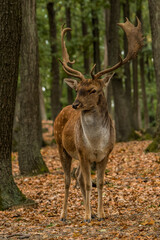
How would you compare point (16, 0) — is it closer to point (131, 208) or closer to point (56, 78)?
point (131, 208)

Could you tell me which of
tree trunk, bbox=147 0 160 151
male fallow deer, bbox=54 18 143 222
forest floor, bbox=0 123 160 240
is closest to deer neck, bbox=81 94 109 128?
male fallow deer, bbox=54 18 143 222

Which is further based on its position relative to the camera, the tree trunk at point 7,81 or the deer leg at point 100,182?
the tree trunk at point 7,81

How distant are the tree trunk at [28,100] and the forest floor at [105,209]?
1.57ft

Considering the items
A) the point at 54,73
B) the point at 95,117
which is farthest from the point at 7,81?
the point at 54,73

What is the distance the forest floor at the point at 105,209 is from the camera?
5133mm

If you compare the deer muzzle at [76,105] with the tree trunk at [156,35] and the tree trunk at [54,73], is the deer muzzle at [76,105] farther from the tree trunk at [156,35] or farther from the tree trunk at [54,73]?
the tree trunk at [54,73]

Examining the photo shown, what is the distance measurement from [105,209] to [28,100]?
498cm

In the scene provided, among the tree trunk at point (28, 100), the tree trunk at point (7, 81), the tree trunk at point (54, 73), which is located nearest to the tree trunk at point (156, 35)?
the tree trunk at point (28, 100)

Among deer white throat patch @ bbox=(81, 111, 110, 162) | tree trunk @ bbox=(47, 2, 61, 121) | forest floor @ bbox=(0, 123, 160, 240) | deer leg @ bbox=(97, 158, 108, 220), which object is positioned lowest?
forest floor @ bbox=(0, 123, 160, 240)

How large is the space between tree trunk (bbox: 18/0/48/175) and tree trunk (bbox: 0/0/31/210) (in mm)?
3459

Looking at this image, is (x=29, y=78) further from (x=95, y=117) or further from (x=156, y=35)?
(x=95, y=117)

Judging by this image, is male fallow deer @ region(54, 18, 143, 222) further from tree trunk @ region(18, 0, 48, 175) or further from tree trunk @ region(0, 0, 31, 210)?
tree trunk @ region(18, 0, 48, 175)

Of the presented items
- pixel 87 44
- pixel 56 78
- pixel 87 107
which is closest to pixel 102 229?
pixel 87 107

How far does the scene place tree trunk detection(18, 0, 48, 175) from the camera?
10656 mm
